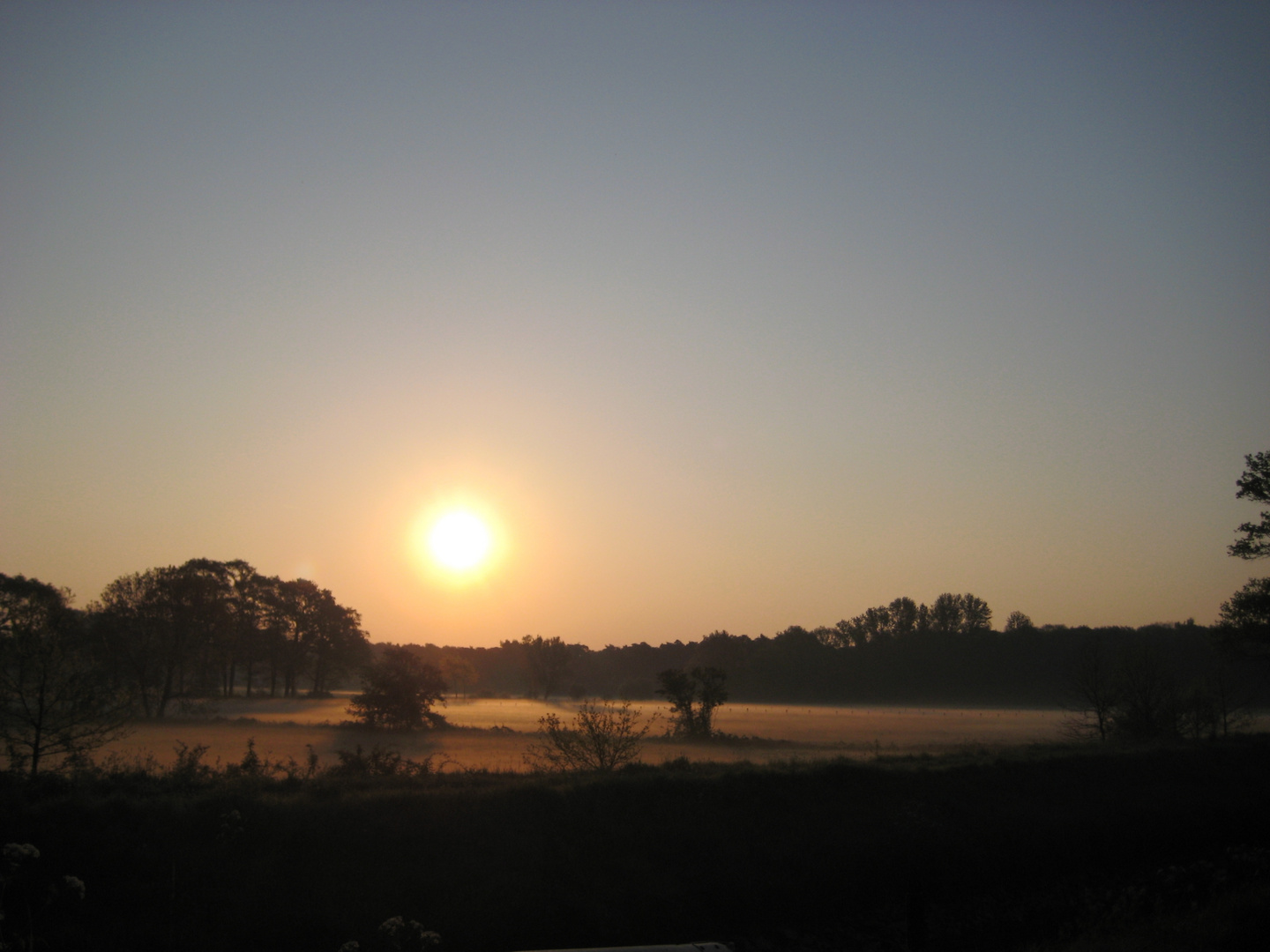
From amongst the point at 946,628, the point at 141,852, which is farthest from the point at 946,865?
the point at 946,628

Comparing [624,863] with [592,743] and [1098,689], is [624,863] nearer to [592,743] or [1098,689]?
[592,743]

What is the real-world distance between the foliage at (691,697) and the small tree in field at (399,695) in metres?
14.3

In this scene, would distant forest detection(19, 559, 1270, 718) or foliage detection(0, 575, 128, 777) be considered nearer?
foliage detection(0, 575, 128, 777)

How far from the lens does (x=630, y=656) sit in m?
153

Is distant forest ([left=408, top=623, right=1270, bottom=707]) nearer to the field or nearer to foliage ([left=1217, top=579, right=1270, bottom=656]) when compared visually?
A: the field

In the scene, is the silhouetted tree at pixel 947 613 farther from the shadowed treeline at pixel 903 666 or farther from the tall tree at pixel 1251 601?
the tall tree at pixel 1251 601

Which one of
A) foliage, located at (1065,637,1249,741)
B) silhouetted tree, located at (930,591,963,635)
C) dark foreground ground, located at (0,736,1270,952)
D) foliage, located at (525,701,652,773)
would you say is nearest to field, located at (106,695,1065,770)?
foliage, located at (525,701,652,773)

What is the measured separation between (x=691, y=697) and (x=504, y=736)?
1064 cm

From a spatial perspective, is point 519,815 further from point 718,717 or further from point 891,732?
point 718,717

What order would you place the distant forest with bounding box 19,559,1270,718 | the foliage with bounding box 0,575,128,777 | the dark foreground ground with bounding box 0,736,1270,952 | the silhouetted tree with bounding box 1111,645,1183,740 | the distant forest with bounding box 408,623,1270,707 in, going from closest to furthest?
the dark foreground ground with bounding box 0,736,1270,952 < the foliage with bounding box 0,575,128,777 < the silhouetted tree with bounding box 1111,645,1183,740 < the distant forest with bounding box 19,559,1270,718 < the distant forest with bounding box 408,623,1270,707

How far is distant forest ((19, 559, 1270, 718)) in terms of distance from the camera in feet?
166

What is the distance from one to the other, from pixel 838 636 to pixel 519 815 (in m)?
136

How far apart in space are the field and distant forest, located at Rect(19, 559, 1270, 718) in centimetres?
380

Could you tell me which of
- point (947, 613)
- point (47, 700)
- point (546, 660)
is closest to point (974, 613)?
point (947, 613)
